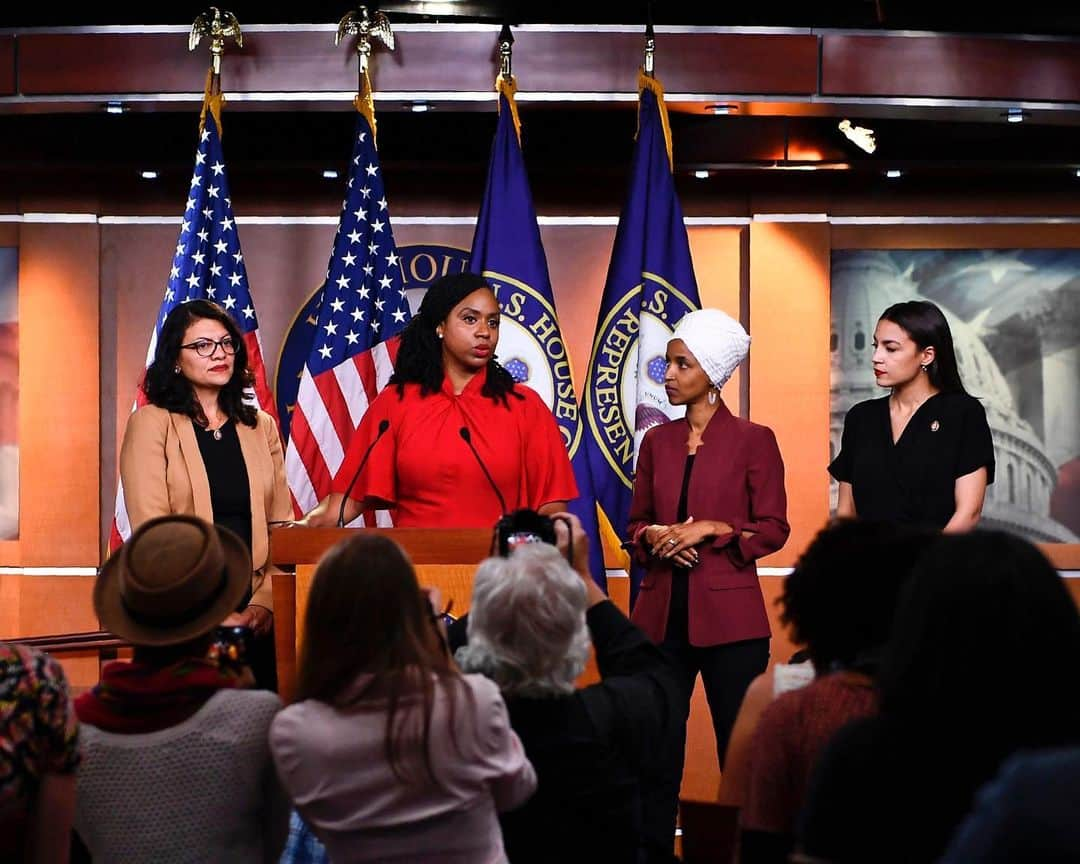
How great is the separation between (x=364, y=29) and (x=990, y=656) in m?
4.04

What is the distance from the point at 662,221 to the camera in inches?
202

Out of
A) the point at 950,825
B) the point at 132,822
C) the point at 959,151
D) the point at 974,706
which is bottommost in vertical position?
the point at 132,822

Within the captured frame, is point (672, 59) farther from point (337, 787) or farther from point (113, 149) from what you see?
point (337, 787)

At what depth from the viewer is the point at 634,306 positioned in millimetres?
5160

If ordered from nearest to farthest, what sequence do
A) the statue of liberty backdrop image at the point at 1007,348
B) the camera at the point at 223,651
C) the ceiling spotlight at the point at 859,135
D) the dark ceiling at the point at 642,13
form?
the camera at the point at 223,651 → the dark ceiling at the point at 642,13 → the ceiling spotlight at the point at 859,135 → the statue of liberty backdrop image at the point at 1007,348

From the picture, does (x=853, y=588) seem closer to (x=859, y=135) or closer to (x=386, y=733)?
(x=386, y=733)

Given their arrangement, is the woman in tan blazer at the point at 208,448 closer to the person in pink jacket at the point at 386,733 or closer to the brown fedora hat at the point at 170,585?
the brown fedora hat at the point at 170,585

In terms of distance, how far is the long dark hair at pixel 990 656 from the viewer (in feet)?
4.89

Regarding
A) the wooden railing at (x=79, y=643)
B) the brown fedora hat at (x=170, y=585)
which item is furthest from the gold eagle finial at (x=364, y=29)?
the brown fedora hat at (x=170, y=585)

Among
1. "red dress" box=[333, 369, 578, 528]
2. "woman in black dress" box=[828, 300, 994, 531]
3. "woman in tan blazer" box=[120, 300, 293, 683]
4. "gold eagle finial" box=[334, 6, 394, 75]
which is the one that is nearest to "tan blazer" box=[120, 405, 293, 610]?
"woman in tan blazer" box=[120, 300, 293, 683]

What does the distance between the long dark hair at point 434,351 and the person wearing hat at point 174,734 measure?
6.25 ft

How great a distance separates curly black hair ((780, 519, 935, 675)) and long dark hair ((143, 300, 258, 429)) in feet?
8.56

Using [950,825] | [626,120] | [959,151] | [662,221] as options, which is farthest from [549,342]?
[950,825]

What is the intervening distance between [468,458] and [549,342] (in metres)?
1.22
